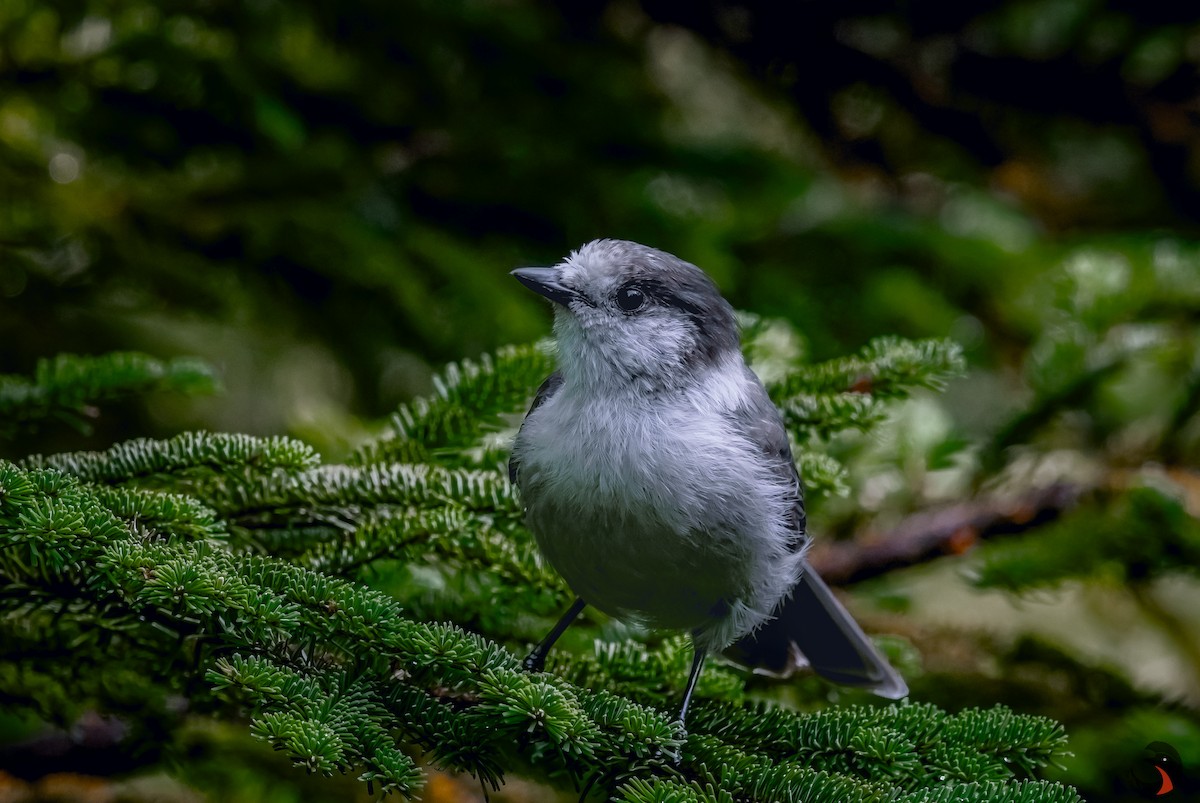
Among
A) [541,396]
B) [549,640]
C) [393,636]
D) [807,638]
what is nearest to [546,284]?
[541,396]

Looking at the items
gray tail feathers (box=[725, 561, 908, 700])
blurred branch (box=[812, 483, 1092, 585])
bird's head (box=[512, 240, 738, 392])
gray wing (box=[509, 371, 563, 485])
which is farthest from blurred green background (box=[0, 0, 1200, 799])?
bird's head (box=[512, 240, 738, 392])

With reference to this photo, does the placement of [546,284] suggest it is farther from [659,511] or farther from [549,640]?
[549,640]

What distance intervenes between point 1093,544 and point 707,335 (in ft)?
3.50

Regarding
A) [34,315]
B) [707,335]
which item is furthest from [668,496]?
[34,315]

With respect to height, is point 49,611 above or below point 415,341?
below

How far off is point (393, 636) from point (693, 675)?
2.02ft

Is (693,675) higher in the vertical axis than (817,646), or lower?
lower

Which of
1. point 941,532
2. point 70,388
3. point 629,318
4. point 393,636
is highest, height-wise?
point 941,532

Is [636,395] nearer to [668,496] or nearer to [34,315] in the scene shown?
[668,496]

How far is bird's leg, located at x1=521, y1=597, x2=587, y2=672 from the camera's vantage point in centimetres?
187

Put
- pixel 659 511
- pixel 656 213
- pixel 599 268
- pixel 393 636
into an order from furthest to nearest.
Answer: 1. pixel 656 213
2. pixel 599 268
3. pixel 659 511
4. pixel 393 636

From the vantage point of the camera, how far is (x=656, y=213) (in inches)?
121

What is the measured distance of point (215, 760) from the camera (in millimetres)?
1994

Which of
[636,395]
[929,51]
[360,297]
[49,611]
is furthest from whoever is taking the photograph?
[929,51]
